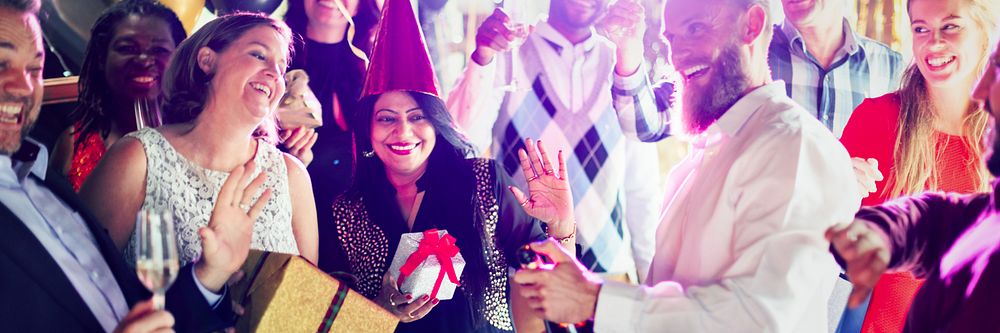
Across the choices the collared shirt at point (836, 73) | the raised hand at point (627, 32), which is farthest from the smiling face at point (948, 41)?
the raised hand at point (627, 32)

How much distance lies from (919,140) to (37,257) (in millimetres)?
2739

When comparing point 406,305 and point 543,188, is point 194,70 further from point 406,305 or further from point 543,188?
point 543,188

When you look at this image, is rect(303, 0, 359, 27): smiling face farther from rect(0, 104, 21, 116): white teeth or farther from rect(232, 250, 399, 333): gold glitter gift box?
rect(0, 104, 21, 116): white teeth

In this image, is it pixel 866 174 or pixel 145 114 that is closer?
pixel 866 174

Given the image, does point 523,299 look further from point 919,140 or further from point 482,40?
point 919,140

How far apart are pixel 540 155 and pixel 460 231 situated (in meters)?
0.38

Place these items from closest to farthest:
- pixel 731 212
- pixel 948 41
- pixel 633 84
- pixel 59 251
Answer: pixel 59 251
pixel 731 212
pixel 948 41
pixel 633 84

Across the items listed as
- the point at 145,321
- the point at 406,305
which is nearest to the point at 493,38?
the point at 406,305

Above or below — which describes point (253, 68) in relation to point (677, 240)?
above

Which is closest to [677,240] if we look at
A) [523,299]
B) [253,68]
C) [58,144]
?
[523,299]

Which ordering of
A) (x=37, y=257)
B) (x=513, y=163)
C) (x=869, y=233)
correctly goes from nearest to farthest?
(x=37, y=257) < (x=869, y=233) < (x=513, y=163)

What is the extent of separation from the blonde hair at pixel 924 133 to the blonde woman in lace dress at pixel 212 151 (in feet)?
6.52

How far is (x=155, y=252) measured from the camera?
2242 mm

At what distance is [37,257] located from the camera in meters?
2.43
